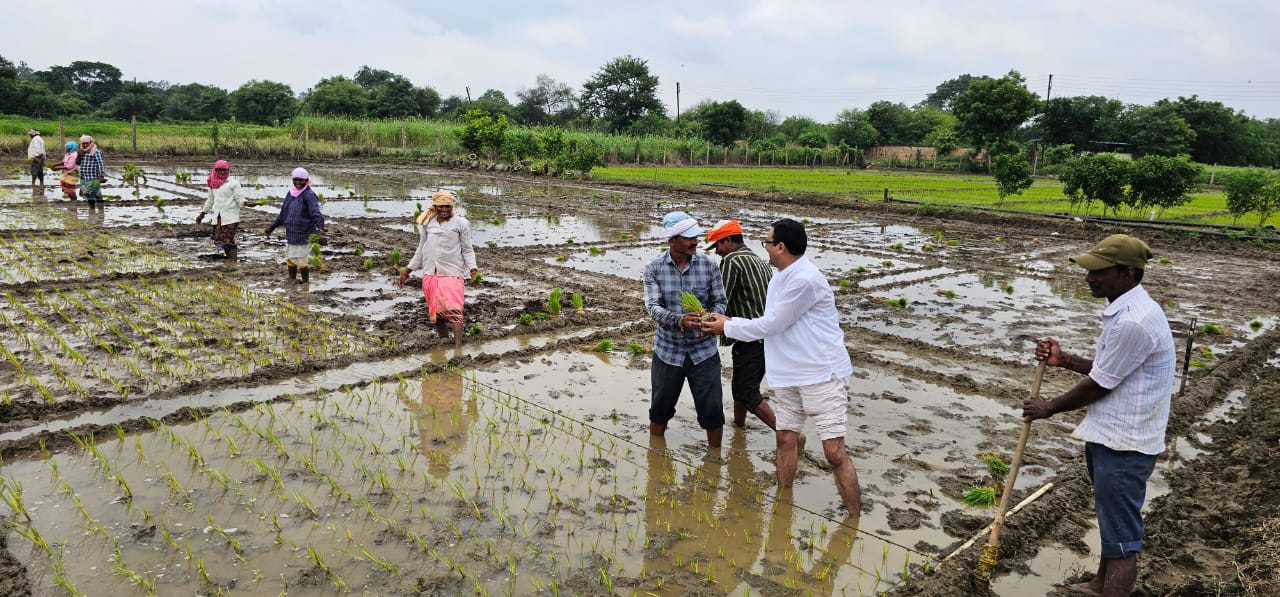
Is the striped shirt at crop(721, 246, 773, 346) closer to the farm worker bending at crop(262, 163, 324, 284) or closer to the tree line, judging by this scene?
the farm worker bending at crop(262, 163, 324, 284)

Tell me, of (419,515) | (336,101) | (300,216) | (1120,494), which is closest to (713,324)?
(419,515)

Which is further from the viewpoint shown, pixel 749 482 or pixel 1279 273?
pixel 1279 273

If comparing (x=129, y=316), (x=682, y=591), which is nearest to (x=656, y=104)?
(x=129, y=316)

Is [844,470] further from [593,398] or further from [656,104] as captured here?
[656,104]

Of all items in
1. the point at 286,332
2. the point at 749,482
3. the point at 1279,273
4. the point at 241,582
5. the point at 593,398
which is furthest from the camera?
the point at 1279,273

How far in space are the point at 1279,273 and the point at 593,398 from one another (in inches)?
543

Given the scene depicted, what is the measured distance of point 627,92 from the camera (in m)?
60.5

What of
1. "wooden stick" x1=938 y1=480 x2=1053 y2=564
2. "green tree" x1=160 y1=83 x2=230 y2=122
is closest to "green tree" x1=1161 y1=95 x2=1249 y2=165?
"wooden stick" x1=938 y1=480 x2=1053 y2=564

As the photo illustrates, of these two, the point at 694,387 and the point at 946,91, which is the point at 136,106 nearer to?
the point at 694,387

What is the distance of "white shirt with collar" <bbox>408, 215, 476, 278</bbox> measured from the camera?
25.6ft

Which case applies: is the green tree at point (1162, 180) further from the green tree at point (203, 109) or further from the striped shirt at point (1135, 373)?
the green tree at point (203, 109)

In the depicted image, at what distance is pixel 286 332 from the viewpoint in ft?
27.3

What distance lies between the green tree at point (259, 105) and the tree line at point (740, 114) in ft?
0.24

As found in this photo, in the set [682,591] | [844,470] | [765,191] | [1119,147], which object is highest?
[1119,147]
